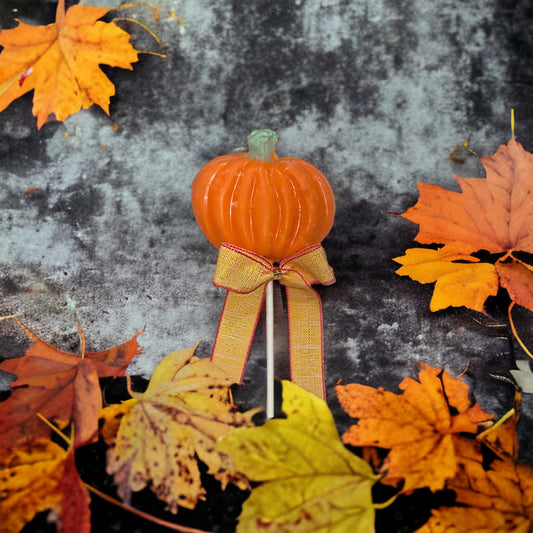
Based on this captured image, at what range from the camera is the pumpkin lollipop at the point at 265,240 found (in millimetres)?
774

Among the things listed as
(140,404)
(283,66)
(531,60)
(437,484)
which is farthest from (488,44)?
(140,404)

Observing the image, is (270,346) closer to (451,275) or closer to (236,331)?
(236,331)

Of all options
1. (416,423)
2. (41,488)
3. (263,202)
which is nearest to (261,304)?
(263,202)

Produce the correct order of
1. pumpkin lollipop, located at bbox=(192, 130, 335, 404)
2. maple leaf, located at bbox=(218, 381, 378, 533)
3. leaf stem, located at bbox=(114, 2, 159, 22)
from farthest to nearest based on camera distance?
leaf stem, located at bbox=(114, 2, 159, 22) → pumpkin lollipop, located at bbox=(192, 130, 335, 404) → maple leaf, located at bbox=(218, 381, 378, 533)

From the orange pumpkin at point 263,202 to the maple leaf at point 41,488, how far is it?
1.29 feet

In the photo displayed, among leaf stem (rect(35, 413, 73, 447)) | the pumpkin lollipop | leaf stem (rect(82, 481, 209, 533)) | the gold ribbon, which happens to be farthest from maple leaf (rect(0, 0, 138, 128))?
leaf stem (rect(82, 481, 209, 533))

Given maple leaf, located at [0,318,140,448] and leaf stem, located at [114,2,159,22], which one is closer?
maple leaf, located at [0,318,140,448]

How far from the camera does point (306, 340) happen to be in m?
0.85

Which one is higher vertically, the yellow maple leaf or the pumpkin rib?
the pumpkin rib

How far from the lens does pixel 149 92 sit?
0.99 m

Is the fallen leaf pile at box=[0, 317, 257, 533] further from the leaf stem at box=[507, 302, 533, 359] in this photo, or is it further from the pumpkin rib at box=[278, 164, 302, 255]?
the leaf stem at box=[507, 302, 533, 359]

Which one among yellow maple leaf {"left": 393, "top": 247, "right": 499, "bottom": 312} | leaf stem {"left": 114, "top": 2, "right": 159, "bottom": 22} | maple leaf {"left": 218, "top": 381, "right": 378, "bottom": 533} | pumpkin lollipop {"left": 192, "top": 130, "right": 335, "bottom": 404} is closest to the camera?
maple leaf {"left": 218, "top": 381, "right": 378, "bottom": 533}

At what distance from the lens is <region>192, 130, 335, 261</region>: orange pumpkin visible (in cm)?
77

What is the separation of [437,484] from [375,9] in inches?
33.3
